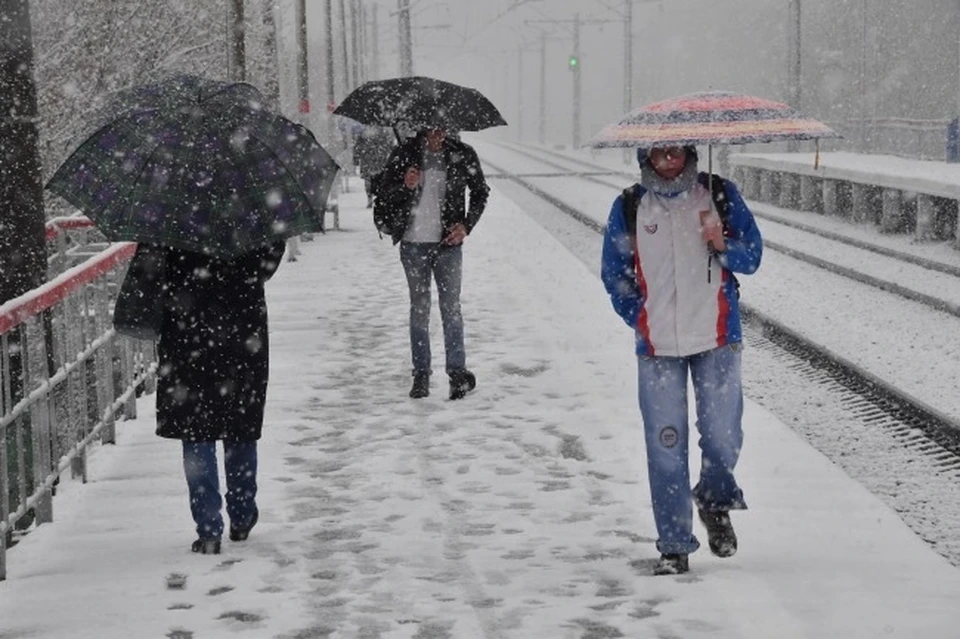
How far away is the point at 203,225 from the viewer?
5691 mm

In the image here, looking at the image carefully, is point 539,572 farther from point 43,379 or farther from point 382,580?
point 43,379

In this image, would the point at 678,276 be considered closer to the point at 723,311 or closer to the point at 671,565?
the point at 723,311

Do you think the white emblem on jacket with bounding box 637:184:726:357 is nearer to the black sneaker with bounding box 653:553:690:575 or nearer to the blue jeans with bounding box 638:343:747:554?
the blue jeans with bounding box 638:343:747:554

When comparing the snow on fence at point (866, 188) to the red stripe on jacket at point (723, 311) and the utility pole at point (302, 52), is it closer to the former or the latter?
the utility pole at point (302, 52)

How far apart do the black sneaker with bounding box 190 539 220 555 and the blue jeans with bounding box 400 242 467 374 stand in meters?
3.35

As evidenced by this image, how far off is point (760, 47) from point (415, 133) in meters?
73.2

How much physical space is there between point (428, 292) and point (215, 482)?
3.49 m

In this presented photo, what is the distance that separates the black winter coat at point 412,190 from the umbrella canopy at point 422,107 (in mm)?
151

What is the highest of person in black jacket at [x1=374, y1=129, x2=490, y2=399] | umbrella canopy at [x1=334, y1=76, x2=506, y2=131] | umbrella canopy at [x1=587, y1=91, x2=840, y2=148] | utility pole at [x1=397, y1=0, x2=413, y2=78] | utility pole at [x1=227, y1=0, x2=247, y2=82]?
utility pole at [x1=397, y1=0, x2=413, y2=78]

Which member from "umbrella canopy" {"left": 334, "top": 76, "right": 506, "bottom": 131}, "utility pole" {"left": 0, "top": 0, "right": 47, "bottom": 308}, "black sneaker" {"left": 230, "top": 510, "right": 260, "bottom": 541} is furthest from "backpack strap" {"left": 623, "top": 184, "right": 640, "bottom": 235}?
"umbrella canopy" {"left": 334, "top": 76, "right": 506, "bottom": 131}

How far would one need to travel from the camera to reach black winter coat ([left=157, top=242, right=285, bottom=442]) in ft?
19.7

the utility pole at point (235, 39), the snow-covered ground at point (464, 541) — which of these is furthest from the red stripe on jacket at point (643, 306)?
the utility pole at point (235, 39)

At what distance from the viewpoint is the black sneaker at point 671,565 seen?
5867 millimetres

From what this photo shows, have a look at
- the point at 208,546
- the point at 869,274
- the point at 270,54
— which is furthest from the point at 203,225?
the point at 270,54
